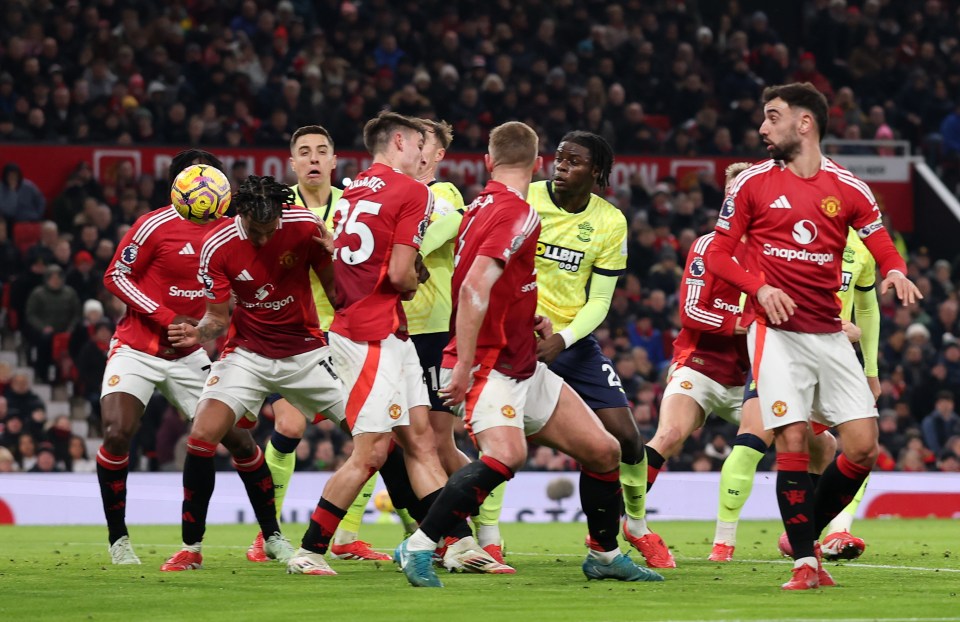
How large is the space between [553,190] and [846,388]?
9.03ft

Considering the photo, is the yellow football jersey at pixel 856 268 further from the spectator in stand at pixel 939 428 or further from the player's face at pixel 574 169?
the spectator in stand at pixel 939 428

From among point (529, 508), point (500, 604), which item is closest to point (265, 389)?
point (500, 604)

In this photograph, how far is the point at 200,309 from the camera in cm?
1055

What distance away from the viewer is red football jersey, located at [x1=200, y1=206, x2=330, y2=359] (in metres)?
9.22

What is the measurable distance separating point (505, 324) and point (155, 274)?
3238mm

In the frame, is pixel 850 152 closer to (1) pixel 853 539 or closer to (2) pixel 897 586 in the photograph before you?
(1) pixel 853 539

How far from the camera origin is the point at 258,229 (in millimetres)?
9094

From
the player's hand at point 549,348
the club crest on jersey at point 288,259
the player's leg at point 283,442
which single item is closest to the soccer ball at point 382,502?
the player's leg at point 283,442

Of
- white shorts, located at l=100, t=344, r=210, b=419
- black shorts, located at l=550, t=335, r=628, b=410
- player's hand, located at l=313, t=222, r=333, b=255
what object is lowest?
white shorts, located at l=100, t=344, r=210, b=419

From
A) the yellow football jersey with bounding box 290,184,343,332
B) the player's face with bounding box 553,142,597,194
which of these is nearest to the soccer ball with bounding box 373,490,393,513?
the yellow football jersey with bounding box 290,184,343,332

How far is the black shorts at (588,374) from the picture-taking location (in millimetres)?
9969

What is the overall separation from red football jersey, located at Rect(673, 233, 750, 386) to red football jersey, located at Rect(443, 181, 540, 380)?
2958 mm

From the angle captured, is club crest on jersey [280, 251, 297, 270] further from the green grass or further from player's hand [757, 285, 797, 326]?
player's hand [757, 285, 797, 326]

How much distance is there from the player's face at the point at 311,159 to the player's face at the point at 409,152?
1.78m
